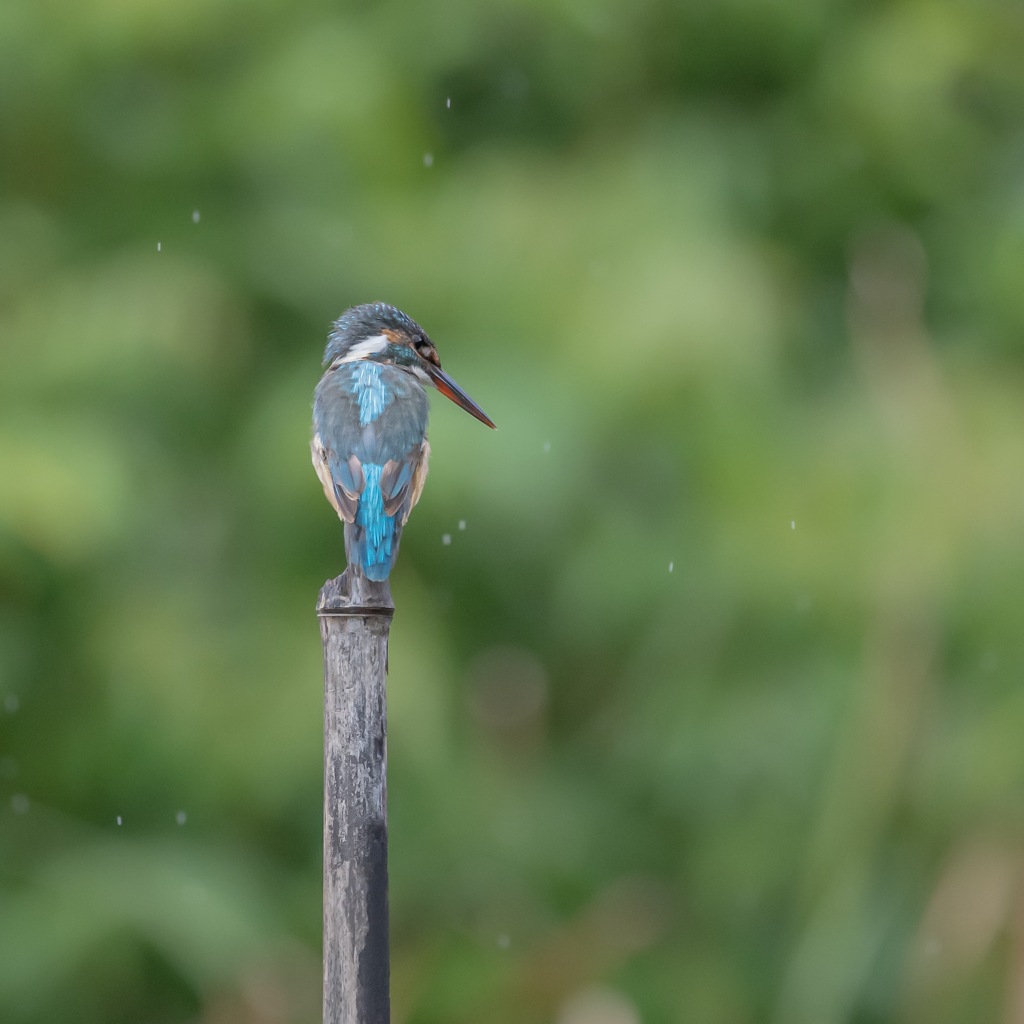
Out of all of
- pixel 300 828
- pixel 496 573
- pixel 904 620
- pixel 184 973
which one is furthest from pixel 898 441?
pixel 184 973

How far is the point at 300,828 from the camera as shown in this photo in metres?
5.20

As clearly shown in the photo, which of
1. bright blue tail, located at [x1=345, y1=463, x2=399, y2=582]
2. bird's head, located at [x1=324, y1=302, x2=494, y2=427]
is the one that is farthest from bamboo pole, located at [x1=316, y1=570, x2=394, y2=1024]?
bird's head, located at [x1=324, y1=302, x2=494, y2=427]

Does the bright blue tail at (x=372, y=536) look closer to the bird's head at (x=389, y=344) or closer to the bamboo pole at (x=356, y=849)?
the bamboo pole at (x=356, y=849)

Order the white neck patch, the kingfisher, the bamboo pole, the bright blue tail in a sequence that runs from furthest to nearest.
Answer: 1. the white neck patch
2. the kingfisher
3. the bright blue tail
4. the bamboo pole

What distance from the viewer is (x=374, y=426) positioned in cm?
224

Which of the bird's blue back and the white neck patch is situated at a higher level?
the white neck patch

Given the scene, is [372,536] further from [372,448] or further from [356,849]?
[356,849]

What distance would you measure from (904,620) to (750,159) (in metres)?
2.00

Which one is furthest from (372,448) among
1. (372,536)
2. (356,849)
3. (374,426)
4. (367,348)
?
A: (356,849)

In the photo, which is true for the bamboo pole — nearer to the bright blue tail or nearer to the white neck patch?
the bright blue tail

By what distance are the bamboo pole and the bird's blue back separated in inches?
10.3

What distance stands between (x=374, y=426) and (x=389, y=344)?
395mm

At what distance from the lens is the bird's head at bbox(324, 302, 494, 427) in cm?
259

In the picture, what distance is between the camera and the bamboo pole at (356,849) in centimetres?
162
